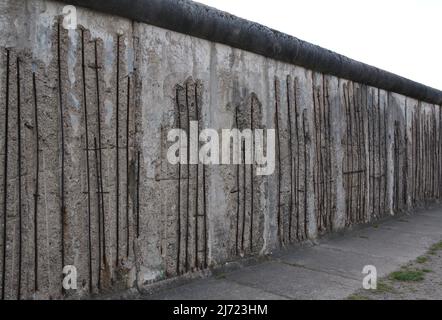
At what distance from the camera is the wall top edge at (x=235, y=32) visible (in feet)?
10.0

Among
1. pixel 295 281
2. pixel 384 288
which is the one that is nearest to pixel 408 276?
pixel 384 288

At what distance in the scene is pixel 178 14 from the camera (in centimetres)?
334

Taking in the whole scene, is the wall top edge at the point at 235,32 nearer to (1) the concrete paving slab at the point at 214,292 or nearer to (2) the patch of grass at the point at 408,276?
(1) the concrete paving slab at the point at 214,292

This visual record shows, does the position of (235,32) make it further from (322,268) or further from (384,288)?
(384,288)

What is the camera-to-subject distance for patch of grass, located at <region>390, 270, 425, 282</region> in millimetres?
3678

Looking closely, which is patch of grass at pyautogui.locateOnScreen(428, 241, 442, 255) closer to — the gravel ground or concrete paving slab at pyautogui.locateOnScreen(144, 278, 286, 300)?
the gravel ground

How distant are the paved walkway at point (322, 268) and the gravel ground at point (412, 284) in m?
0.11
